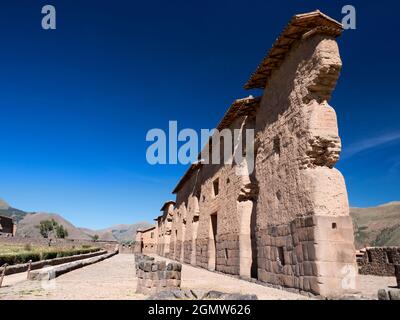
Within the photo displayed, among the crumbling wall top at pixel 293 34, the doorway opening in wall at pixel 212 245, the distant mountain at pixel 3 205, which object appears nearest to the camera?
the crumbling wall top at pixel 293 34

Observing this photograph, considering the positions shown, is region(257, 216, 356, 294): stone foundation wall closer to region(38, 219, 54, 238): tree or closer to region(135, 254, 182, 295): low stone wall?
region(135, 254, 182, 295): low stone wall

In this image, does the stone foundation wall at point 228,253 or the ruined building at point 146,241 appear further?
the ruined building at point 146,241

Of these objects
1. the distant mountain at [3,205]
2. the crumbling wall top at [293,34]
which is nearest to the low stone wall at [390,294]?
the crumbling wall top at [293,34]

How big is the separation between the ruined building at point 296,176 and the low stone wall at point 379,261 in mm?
7127

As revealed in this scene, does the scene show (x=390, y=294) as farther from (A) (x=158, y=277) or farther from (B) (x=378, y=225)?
(B) (x=378, y=225)

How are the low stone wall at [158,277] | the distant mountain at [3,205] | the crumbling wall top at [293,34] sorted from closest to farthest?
the low stone wall at [158,277] → the crumbling wall top at [293,34] → the distant mountain at [3,205]

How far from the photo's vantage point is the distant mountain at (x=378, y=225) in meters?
49.3

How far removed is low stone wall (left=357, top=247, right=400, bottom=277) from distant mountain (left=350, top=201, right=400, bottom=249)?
25271mm

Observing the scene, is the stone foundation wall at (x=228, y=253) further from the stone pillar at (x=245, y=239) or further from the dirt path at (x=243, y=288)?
the dirt path at (x=243, y=288)

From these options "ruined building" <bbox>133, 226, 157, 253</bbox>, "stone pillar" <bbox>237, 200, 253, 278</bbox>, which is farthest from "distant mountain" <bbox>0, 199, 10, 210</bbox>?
"stone pillar" <bbox>237, 200, 253, 278</bbox>

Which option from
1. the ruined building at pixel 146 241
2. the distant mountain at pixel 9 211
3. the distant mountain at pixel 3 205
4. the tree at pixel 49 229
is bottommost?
the ruined building at pixel 146 241

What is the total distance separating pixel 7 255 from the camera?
17.1m

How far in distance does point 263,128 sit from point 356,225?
62929 millimetres
